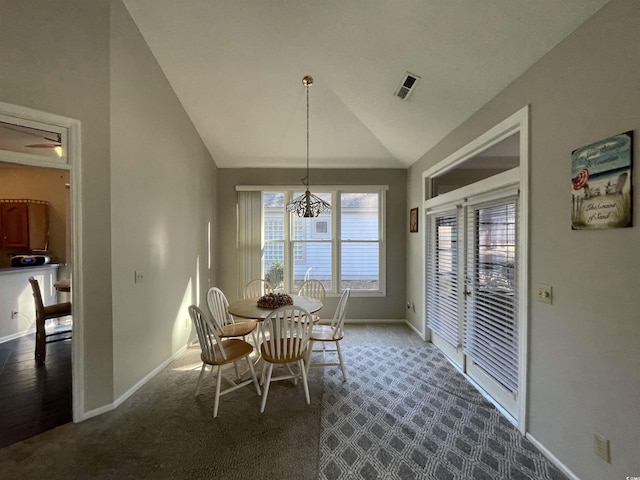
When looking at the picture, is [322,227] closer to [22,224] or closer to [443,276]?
[443,276]

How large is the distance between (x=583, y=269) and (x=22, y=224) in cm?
677

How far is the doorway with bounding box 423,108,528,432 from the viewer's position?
2080 mm

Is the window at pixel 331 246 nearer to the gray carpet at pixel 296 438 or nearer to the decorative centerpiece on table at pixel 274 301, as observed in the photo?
the decorative centerpiece on table at pixel 274 301

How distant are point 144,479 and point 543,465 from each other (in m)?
2.51

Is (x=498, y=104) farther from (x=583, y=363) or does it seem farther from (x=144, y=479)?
(x=144, y=479)

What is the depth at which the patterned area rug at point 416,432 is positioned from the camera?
5.67ft

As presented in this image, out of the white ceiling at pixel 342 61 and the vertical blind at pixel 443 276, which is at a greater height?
the white ceiling at pixel 342 61

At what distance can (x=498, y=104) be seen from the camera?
2.26 meters

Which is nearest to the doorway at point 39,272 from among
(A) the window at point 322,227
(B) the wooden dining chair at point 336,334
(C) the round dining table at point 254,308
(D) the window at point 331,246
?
(C) the round dining table at point 254,308

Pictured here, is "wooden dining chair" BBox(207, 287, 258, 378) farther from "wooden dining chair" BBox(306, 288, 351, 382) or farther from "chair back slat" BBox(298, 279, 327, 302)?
"chair back slat" BBox(298, 279, 327, 302)

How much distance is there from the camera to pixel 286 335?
2.36 meters

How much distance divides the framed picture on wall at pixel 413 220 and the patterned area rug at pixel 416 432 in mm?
2018

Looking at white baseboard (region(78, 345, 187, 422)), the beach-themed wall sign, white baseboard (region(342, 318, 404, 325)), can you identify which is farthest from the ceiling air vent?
white baseboard (region(78, 345, 187, 422))

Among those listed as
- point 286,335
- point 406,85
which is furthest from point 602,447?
point 406,85
